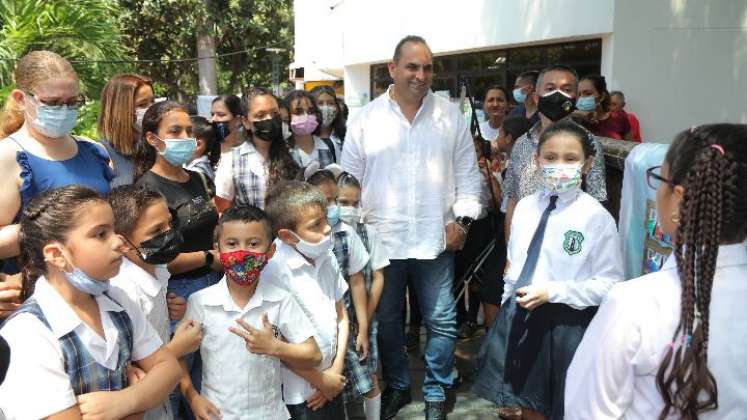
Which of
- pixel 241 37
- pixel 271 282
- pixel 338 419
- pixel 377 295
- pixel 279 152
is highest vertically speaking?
pixel 241 37

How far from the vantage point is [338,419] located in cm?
296

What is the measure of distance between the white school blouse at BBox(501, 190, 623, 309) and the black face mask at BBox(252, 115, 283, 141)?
1.80 m

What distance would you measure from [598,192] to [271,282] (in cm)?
168

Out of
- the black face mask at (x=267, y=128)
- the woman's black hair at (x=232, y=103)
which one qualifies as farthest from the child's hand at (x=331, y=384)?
the woman's black hair at (x=232, y=103)

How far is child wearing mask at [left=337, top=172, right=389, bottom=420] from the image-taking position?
340 centimetres

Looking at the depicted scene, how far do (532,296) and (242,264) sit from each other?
1194 mm

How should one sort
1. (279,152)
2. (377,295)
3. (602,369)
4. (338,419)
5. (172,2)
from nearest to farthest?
(602,369), (338,419), (377,295), (279,152), (172,2)

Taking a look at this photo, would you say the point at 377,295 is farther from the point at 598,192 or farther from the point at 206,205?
the point at 598,192

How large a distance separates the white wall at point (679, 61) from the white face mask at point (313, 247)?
8053 millimetres

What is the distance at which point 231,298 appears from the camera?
103 inches

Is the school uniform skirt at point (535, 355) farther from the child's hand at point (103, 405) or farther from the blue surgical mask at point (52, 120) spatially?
the blue surgical mask at point (52, 120)

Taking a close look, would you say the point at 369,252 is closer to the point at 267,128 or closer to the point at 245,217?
the point at 245,217

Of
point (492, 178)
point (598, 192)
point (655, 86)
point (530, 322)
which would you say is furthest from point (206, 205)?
point (655, 86)

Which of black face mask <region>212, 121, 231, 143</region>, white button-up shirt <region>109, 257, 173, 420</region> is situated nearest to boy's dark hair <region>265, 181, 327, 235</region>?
white button-up shirt <region>109, 257, 173, 420</region>
